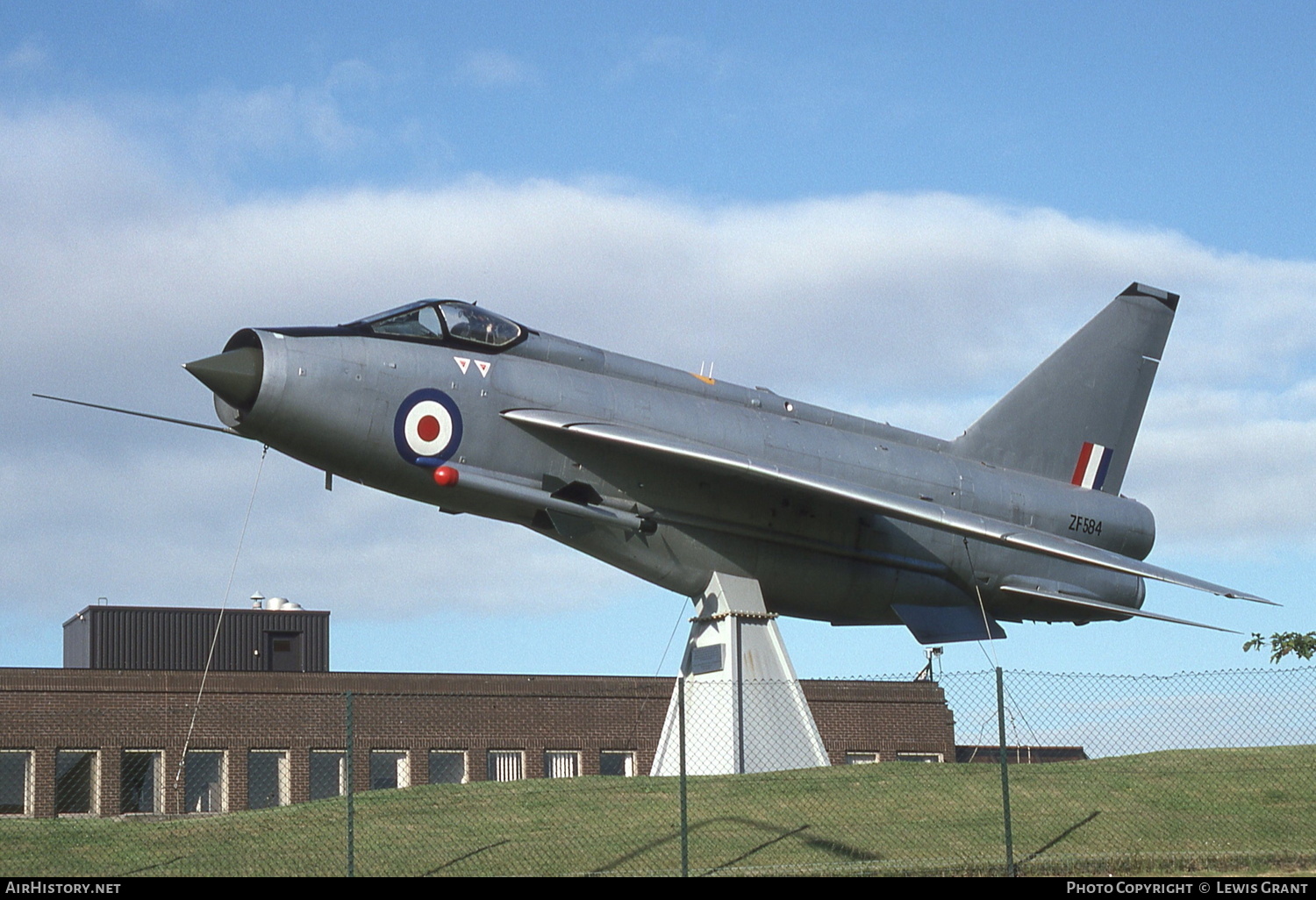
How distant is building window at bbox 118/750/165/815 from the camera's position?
33.4 meters

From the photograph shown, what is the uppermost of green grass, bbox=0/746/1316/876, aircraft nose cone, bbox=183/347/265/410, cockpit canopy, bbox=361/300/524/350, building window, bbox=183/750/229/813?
cockpit canopy, bbox=361/300/524/350

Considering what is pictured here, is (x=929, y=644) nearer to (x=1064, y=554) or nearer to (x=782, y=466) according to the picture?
(x=1064, y=554)

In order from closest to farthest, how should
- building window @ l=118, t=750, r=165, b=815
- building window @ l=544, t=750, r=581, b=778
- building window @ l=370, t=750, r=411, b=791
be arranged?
building window @ l=118, t=750, r=165, b=815 → building window @ l=370, t=750, r=411, b=791 → building window @ l=544, t=750, r=581, b=778

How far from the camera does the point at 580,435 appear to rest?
19.0 meters

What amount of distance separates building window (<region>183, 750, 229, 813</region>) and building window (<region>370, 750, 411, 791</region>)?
338 centimetres

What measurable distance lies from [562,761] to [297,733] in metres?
6.60

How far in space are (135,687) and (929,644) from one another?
65.2 ft

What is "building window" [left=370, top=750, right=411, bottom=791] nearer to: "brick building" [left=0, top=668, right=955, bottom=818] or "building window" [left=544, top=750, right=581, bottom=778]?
"brick building" [left=0, top=668, right=955, bottom=818]

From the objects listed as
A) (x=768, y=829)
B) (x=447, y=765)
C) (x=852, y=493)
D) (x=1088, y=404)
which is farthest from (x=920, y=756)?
(x=768, y=829)

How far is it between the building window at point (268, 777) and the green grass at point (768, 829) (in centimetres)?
1653

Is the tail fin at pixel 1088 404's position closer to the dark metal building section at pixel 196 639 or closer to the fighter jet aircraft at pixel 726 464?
the fighter jet aircraft at pixel 726 464

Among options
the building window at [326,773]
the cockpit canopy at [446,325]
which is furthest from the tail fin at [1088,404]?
the building window at [326,773]

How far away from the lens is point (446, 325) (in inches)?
745

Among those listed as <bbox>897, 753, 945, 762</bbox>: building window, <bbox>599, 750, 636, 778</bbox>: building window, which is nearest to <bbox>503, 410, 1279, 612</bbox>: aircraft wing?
<bbox>599, 750, 636, 778</bbox>: building window
